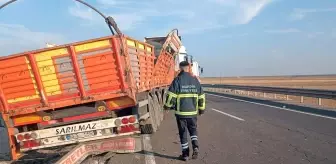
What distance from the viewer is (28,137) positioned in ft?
23.9

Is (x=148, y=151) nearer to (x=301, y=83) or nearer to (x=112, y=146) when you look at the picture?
(x=112, y=146)

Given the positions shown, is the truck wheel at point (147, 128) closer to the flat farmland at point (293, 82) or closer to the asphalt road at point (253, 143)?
the asphalt road at point (253, 143)

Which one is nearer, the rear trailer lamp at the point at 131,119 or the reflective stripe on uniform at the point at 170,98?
the reflective stripe on uniform at the point at 170,98

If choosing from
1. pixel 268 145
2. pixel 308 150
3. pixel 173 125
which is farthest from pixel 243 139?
pixel 173 125

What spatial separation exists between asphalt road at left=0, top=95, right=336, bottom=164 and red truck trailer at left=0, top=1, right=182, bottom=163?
0.84 metres

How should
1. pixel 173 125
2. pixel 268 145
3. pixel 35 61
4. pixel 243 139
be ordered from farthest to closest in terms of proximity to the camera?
pixel 173 125
pixel 243 139
pixel 268 145
pixel 35 61

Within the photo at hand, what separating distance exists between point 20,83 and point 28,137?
3.42 ft

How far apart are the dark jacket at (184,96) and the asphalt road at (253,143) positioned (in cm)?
90

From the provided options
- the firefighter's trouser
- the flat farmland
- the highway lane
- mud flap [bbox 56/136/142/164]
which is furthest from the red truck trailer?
the flat farmland

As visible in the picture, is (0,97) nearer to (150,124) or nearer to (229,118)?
(150,124)

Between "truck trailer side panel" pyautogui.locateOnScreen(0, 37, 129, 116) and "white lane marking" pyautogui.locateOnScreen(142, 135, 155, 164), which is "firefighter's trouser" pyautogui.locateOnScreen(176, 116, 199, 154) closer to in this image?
"white lane marking" pyautogui.locateOnScreen(142, 135, 155, 164)

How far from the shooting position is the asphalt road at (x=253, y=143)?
6.80 m

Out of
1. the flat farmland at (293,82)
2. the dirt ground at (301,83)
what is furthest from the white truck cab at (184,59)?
the flat farmland at (293,82)

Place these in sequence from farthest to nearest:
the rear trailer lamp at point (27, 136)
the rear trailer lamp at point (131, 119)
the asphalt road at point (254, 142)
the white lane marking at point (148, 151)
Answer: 1. the rear trailer lamp at point (131, 119)
2. the rear trailer lamp at point (27, 136)
3. the white lane marking at point (148, 151)
4. the asphalt road at point (254, 142)
